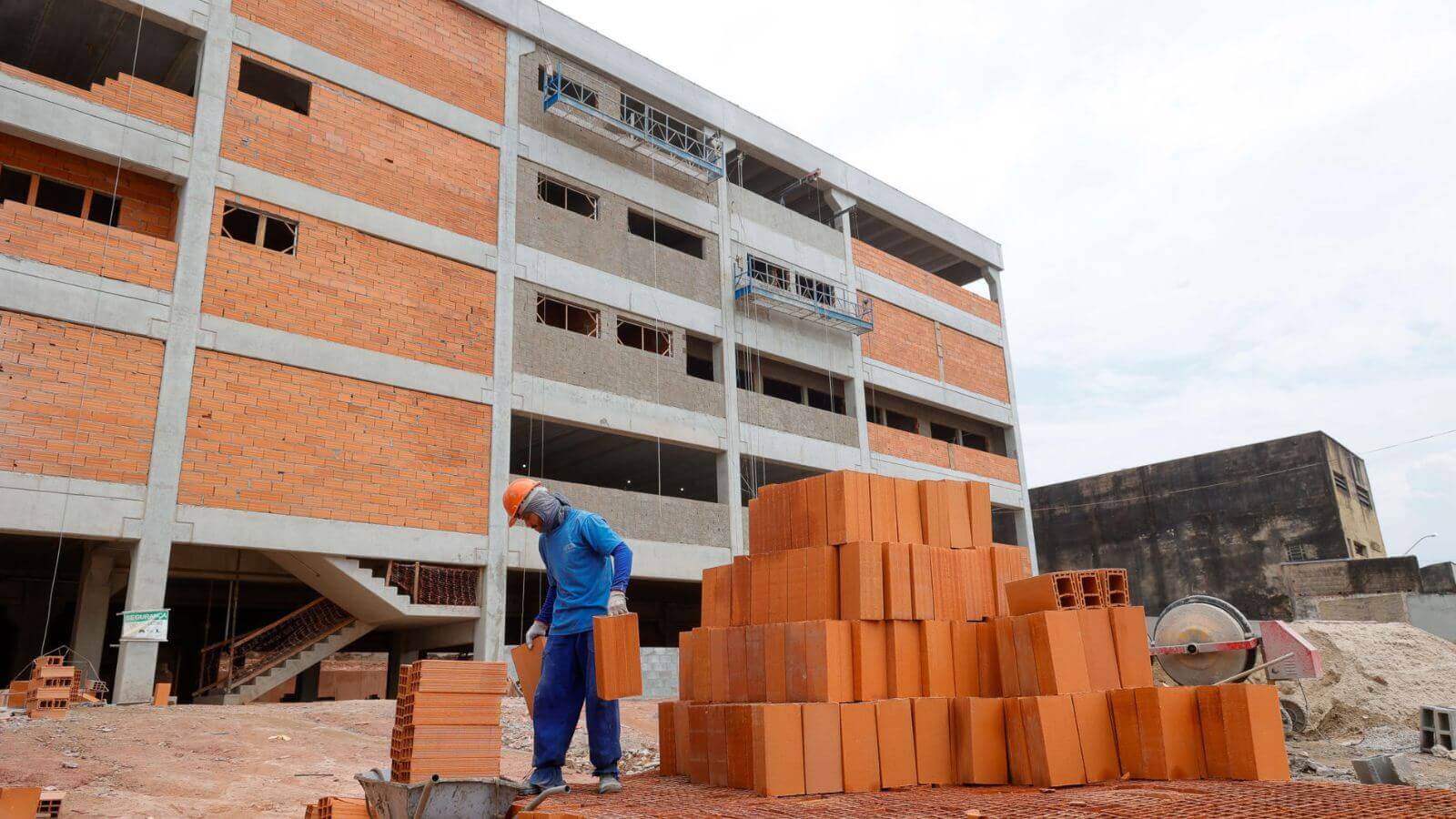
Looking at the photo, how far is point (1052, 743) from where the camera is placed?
17.0ft

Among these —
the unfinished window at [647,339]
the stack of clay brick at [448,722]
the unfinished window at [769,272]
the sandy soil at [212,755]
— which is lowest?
the sandy soil at [212,755]

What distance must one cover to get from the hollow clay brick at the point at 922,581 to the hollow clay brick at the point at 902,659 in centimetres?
15

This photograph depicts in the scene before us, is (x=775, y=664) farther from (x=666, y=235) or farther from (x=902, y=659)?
(x=666, y=235)

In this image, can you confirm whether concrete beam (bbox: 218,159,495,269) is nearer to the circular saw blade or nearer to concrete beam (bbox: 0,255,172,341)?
concrete beam (bbox: 0,255,172,341)

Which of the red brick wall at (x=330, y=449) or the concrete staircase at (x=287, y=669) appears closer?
the red brick wall at (x=330, y=449)

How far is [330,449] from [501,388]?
10.4ft

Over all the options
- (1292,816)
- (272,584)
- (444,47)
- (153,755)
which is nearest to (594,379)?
(444,47)

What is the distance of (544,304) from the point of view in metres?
17.9

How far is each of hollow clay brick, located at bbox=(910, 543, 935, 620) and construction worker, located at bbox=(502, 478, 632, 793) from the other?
1.88 m

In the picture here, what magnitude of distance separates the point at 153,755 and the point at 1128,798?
736 centimetres

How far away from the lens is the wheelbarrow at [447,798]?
13.8 feet

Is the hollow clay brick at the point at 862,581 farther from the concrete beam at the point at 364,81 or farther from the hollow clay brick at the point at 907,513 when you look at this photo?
the concrete beam at the point at 364,81

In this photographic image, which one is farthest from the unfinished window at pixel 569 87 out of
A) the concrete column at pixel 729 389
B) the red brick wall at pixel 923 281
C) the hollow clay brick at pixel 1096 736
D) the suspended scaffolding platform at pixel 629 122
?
the hollow clay brick at pixel 1096 736

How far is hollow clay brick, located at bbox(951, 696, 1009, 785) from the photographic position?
538 centimetres
